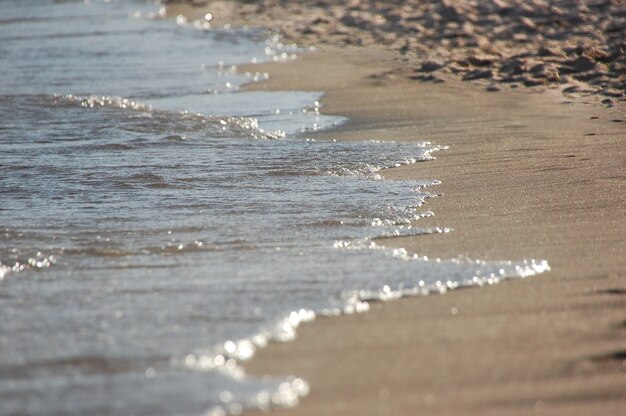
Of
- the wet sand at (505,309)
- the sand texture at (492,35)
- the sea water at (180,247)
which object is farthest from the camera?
the sand texture at (492,35)

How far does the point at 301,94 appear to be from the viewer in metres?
7.88

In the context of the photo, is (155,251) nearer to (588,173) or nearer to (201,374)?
(201,374)

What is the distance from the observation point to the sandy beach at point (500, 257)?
2219 mm

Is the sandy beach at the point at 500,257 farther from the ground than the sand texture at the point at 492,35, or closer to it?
farther from the ground

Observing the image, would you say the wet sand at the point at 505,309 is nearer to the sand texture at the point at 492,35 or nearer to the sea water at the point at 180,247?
the sea water at the point at 180,247

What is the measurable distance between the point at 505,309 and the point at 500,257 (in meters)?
0.54

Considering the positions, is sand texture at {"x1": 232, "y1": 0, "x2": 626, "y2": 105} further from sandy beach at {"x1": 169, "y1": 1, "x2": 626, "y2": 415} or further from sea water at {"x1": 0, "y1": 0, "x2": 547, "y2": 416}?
sea water at {"x1": 0, "y1": 0, "x2": 547, "y2": 416}

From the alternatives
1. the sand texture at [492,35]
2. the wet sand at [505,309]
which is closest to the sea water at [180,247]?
the wet sand at [505,309]

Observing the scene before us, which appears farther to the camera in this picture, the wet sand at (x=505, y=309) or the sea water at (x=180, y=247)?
the sea water at (x=180, y=247)

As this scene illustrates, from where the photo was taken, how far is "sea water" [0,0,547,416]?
233cm

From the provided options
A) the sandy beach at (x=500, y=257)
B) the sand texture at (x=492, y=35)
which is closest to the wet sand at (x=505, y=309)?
the sandy beach at (x=500, y=257)

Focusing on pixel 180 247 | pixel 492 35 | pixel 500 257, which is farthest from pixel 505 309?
pixel 492 35

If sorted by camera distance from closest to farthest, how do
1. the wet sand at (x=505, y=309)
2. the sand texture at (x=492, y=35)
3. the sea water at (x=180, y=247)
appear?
the wet sand at (x=505, y=309) → the sea water at (x=180, y=247) → the sand texture at (x=492, y=35)

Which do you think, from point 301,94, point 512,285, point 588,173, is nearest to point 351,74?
point 301,94
